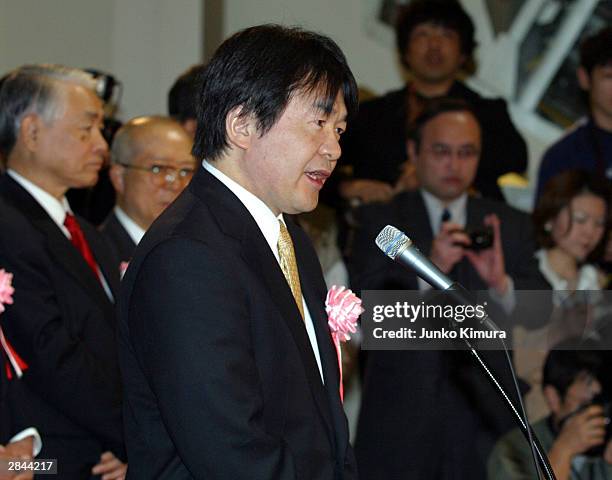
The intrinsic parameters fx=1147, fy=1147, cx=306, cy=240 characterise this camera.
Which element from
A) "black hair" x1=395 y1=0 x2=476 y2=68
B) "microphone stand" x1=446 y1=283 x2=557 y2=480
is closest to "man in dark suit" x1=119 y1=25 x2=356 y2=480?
"microphone stand" x1=446 y1=283 x2=557 y2=480

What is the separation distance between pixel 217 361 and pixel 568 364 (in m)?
2.00

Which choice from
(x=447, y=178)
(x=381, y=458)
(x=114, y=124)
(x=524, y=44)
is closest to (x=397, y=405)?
(x=381, y=458)

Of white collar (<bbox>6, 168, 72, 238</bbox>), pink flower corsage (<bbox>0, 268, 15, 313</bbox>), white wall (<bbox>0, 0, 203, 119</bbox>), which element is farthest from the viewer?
white wall (<bbox>0, 0, 203, 119</bbox>)

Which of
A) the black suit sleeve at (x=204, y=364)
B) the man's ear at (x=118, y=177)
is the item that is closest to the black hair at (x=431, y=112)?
the man's ear at (x=118, y=177)

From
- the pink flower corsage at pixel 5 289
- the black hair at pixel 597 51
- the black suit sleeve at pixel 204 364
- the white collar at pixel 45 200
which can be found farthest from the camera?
the black hair at pixel 597 51

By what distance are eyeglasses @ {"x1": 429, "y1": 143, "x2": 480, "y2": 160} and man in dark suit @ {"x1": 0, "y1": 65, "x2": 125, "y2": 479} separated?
128 cm

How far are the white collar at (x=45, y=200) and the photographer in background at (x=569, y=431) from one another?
145 centimetres

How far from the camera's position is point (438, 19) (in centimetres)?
459

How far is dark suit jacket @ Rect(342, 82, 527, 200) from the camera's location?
14.6ft

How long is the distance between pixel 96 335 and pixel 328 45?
1187 millimetres

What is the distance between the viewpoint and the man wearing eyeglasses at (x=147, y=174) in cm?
343

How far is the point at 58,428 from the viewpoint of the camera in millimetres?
2797

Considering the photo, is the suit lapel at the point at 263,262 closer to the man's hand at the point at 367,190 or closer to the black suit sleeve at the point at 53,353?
the black suit sleeve at the point at 53,353

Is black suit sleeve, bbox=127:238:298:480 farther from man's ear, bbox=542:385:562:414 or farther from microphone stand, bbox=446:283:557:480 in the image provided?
man's ear, bbox=542:385:562:414
